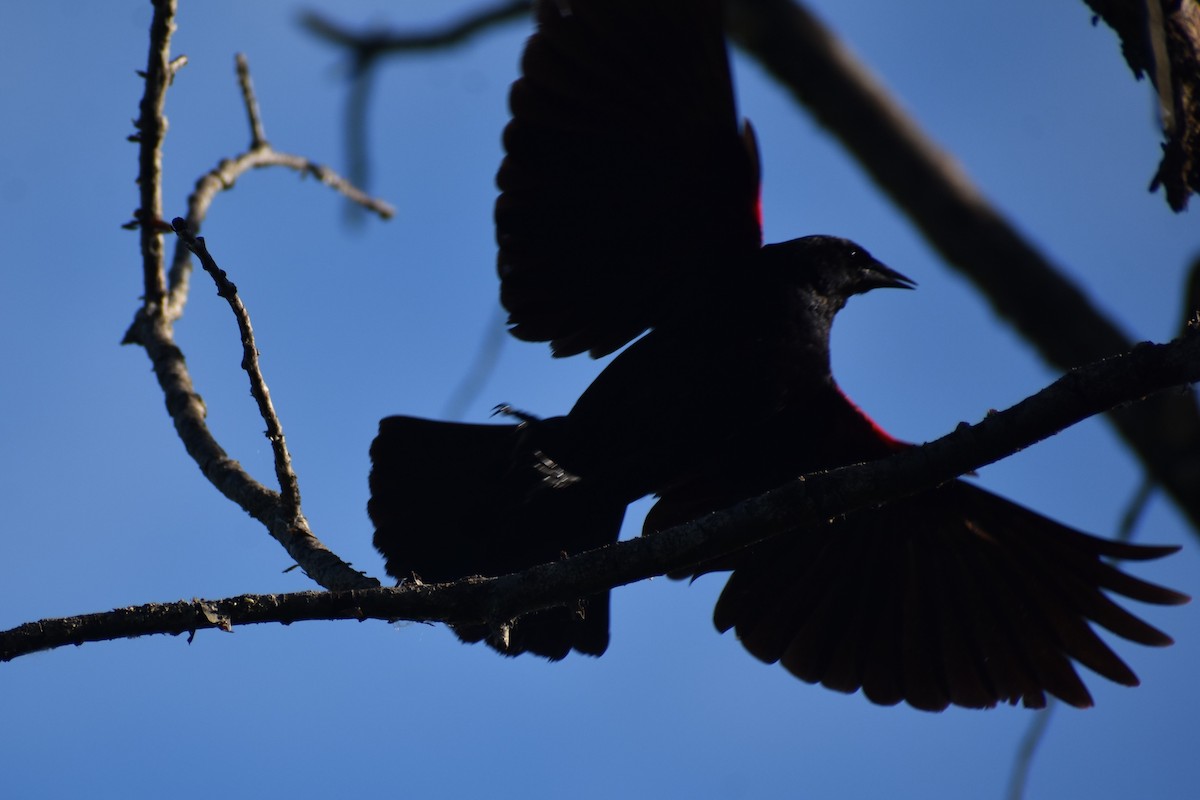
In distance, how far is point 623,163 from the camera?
12.3 ft

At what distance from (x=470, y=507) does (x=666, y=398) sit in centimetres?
72

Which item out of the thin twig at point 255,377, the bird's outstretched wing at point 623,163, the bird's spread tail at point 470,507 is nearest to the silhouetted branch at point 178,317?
the thin twig at point 255,377

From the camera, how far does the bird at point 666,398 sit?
11.9ft

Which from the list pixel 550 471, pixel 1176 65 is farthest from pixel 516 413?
pixel 1176 65

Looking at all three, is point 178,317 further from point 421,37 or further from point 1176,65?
point 1176,65

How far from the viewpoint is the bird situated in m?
3.62

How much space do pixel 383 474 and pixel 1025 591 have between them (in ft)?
7.65

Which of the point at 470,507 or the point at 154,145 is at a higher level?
the point at 154,145

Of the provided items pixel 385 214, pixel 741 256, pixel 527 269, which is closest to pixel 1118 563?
pixel 741 256

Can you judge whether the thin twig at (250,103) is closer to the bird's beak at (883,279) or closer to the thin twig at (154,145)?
the thin twig at (154,145)

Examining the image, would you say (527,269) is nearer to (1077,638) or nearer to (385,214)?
(385,214)

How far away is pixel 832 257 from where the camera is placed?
160 inches

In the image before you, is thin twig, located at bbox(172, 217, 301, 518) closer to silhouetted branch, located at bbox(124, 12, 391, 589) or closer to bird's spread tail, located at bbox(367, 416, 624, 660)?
silhouetted branch, located at bbox(124, 12, 391, 589)

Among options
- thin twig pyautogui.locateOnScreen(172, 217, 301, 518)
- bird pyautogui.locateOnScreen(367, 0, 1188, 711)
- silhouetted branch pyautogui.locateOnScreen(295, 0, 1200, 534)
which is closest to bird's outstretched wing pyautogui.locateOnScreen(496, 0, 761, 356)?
bird pyautogui.locateOnScreen(367, 0, 1188, 711)
